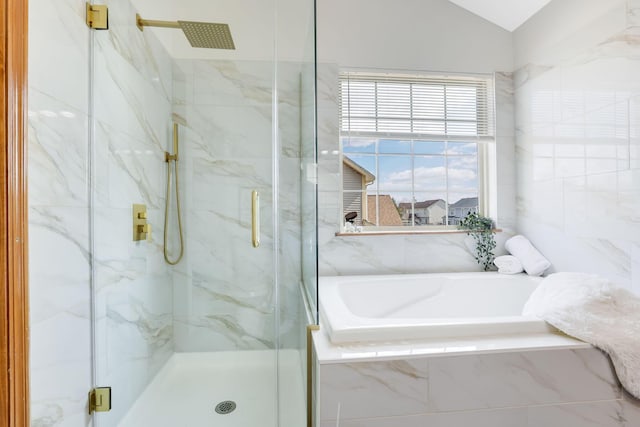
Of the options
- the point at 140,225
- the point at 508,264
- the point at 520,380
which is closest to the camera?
the point at 520,380

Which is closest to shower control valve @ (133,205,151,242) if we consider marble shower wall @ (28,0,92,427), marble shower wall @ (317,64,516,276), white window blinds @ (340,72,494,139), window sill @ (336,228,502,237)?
marble shower wall @ (28,0,92,427)

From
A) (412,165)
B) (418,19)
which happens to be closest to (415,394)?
(412,165)

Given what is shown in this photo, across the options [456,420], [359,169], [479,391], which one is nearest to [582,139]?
[359,169]

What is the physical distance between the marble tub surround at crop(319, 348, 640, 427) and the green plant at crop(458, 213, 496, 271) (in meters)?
1.30

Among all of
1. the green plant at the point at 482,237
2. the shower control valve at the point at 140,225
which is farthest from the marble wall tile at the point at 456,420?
the green plant at the point at 482,237

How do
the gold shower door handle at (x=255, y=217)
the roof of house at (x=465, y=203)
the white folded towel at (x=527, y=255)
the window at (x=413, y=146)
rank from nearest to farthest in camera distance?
1. the gold shower door handle at (x=255, y=217)
2. the white folded towel at (x=527, y=255)
3. the window at (x=413, y=146)
4. the roof of house at (x=465, y=203)

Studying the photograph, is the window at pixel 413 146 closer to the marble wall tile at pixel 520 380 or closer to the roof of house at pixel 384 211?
the roof of house at pixel 384 211

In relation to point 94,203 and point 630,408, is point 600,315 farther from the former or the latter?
point 94,203

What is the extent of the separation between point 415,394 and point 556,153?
195cm

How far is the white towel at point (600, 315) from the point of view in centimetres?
115

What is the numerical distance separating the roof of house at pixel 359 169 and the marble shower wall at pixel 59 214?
1675 mm

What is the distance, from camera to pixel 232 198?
195 centimetres

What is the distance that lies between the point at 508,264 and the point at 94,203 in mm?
→ 2593

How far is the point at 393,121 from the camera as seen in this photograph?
2.46 m
